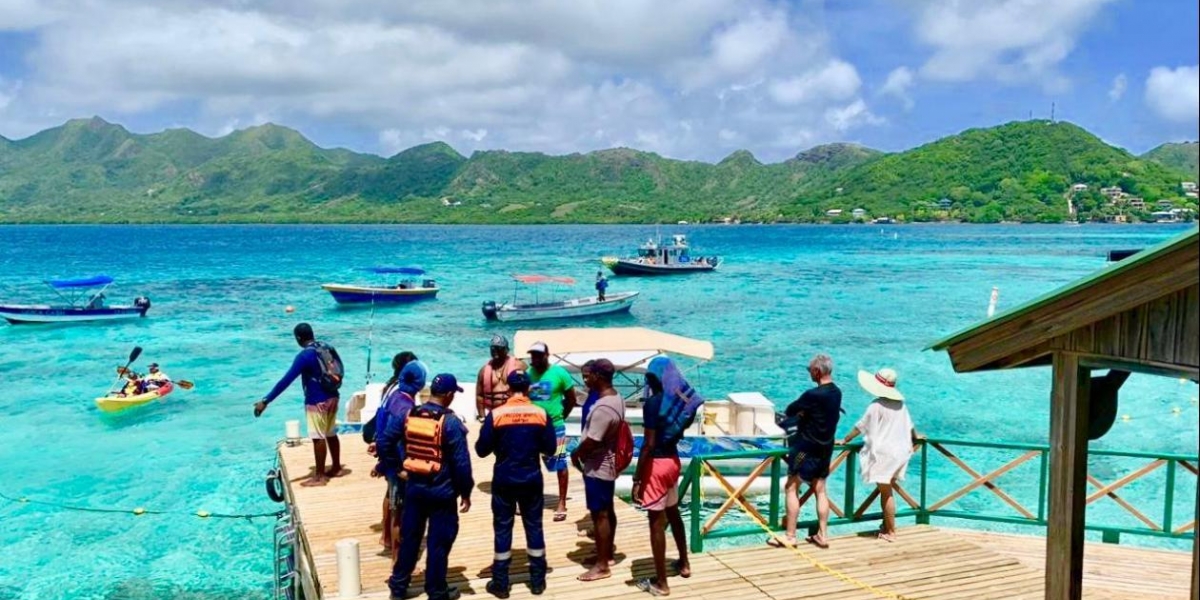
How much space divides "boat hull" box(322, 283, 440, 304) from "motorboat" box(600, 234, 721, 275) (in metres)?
24.7

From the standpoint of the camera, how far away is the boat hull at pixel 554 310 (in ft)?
146

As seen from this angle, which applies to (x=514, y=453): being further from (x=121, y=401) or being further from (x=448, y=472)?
(x=121, y=401)

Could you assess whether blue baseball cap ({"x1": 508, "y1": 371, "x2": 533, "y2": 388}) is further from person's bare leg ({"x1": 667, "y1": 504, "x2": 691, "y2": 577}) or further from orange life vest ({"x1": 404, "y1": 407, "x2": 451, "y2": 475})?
person's bare leg ({"x1": 667, "y1": 504, "x2": 691, "y2": 577})

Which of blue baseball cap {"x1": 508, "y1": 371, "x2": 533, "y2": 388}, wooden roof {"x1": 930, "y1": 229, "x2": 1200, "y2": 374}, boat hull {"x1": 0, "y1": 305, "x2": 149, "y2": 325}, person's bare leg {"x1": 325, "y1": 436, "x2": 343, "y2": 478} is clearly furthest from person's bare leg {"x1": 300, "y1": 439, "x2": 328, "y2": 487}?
boat hull {"x1": 0, "y1": 305, "x2": 149, "y2": 325}

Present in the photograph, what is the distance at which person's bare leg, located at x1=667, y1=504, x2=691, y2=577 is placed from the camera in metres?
7.10

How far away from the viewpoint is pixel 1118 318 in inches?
174

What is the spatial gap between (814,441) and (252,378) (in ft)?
86.8

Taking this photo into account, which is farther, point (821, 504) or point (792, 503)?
point (792, 503)

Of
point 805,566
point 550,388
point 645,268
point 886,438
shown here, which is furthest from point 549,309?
point 805,566

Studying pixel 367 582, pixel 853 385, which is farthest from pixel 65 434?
pixel 853 385

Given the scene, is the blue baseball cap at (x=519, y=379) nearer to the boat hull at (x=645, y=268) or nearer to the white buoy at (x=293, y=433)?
the white buoy at (x=293, y=433)

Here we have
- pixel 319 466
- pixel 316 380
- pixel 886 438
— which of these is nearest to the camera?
pixel 886 438

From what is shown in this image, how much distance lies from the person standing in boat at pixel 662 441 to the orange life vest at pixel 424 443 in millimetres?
1678

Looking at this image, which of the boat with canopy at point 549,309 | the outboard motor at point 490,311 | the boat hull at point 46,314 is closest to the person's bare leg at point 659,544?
the boat with canopy at point 549,309
